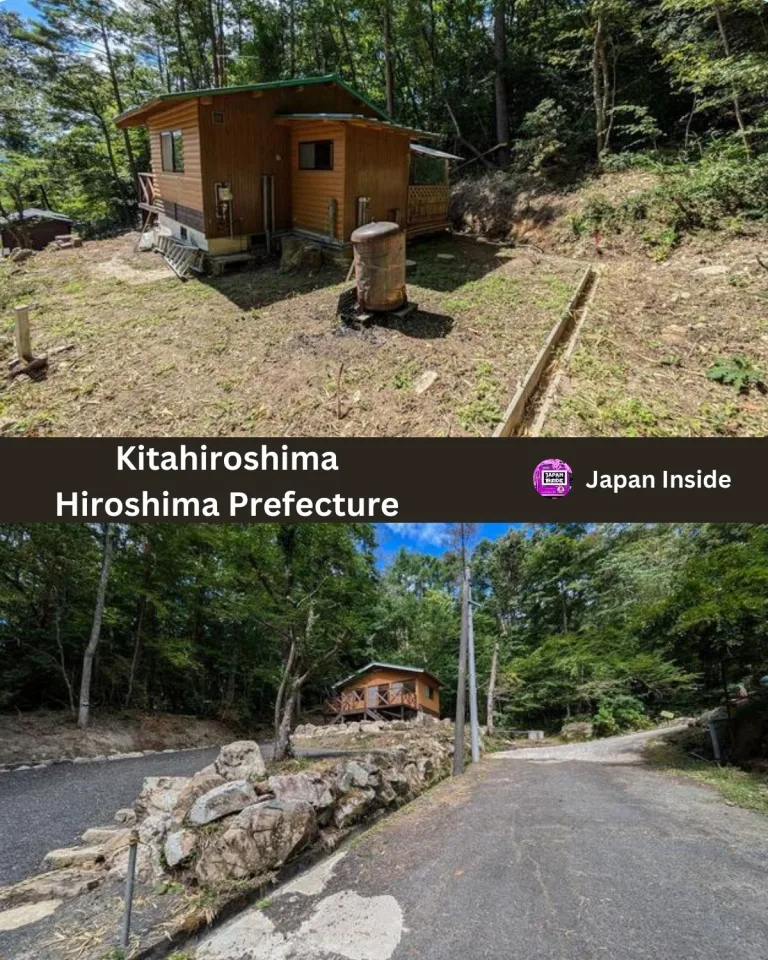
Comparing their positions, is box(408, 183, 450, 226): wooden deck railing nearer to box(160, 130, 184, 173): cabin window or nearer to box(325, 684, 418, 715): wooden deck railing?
box(160, 130, 184, 173): cabin window

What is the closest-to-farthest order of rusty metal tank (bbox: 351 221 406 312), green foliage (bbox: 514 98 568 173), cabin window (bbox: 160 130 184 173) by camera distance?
rusty metal tank (bbox: 351 221 406 312) → cabin window (bbox: 160 130 184 173) → green foliage (bbox: 514 98 568 173)

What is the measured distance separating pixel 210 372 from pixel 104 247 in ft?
35.0

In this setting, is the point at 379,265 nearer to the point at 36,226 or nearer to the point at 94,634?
the point at 94,634

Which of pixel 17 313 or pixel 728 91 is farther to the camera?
pixel 728 91

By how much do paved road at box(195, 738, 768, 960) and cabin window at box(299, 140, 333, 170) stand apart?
10.9 meters

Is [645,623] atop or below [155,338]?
below

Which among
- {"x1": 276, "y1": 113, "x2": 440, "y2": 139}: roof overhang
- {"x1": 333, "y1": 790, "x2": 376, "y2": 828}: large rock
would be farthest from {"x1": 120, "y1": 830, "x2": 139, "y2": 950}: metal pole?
{"x1": 276, "y1": 113, "x2": 440, "y2": 139}: roof overhang

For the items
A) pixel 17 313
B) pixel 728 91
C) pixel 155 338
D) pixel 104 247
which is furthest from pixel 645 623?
pixel 104 247

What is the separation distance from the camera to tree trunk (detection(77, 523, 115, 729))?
8.39 m

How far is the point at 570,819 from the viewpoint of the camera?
4.50 metres

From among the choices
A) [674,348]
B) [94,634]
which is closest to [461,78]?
[674,348]

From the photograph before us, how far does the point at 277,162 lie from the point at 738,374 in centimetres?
961

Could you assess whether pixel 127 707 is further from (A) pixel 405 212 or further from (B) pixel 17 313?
(A) pixel 405 212

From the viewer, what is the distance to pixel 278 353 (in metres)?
6.09
